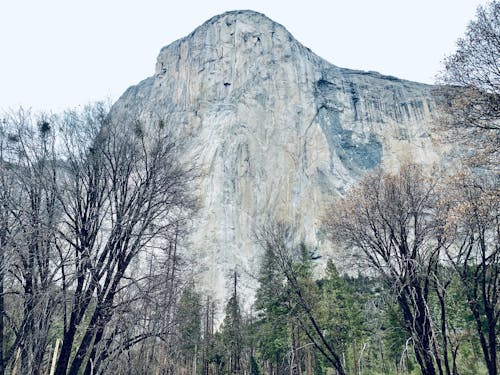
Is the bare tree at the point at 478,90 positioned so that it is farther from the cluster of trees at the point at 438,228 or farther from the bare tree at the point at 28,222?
the bare tree at the point at 28,222

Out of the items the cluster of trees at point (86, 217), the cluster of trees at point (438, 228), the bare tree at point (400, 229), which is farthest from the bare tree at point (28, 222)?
the bare tree at point (400, 229)

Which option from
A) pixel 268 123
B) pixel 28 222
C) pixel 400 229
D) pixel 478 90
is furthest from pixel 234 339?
pixel 268 123

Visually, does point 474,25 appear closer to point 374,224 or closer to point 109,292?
point 374,224

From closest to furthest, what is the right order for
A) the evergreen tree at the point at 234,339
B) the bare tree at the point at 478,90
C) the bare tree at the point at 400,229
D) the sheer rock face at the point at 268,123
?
the bare tree at the point at 478,90 → the bare tree at the point at 400,229 → the evergreen tree at the point at 234,339 → the sheer rock face at the point at 268,123

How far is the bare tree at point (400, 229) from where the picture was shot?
1155 centimetres

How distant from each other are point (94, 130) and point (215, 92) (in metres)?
63.8

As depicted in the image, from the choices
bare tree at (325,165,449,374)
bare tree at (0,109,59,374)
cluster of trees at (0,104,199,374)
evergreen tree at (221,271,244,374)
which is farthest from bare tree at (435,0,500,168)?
evergreen tree at (221,271,244,374)

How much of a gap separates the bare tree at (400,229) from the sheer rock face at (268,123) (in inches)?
1510

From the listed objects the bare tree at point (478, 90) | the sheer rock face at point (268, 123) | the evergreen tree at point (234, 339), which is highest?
the sheer rock face at point (268, 123)

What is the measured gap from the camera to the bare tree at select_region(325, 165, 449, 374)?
37.9ft

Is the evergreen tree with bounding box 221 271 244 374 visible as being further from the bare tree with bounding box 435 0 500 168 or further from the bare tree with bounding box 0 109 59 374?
the bare tree with bounding box 435 0 500 168

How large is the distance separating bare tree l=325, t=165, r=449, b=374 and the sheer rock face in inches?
1510

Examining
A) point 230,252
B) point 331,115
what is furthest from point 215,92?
point 230,252

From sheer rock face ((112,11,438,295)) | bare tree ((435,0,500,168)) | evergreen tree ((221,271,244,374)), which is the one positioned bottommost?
evergreen tree ((221,271,244,374))
